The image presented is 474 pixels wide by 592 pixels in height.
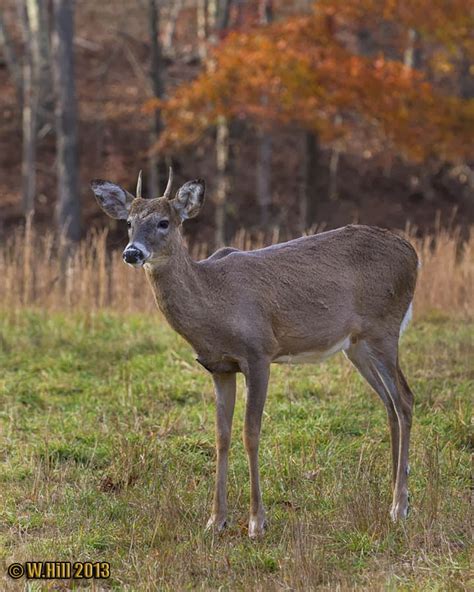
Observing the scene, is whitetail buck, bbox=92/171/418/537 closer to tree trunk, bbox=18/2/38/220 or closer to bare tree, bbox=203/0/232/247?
bare tree, bbox=203/0/232/247

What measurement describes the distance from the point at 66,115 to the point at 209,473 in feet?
41.0

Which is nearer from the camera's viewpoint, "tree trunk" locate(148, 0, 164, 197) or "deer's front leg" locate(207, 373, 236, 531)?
"deer's front leg" locate(207, 373, 236, 531)

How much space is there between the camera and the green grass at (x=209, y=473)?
5.21 metres

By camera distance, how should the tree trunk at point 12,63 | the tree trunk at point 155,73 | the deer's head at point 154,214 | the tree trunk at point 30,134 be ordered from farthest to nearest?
the tree trunk at point 12,63, the tree trunk at point 30,134, the tree trunk at point 155,73, the deer's head at point 154,214

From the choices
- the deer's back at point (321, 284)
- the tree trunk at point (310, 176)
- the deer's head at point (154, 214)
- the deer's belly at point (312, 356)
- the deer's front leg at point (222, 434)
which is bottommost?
the tree trunk at point (310, 176)

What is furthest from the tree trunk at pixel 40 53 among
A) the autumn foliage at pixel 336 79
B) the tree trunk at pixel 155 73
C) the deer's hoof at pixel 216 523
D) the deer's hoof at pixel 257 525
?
the deer's hoof at pixel 257 525

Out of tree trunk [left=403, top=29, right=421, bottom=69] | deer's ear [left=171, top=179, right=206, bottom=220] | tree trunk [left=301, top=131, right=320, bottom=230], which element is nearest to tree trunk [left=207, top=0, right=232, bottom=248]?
tree trunk [left=301, top=131, right=320, bottom=230]

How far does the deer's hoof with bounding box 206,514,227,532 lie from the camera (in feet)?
19.1

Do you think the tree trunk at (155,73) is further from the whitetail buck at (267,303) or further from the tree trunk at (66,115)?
the whitetail buck at (267,303)

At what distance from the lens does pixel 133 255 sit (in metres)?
5.54

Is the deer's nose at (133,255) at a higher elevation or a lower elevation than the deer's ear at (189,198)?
lower

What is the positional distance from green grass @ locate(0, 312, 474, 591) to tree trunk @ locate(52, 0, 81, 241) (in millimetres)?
8597

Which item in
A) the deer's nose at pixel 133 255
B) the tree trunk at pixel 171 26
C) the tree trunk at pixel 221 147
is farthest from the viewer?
the tree trunk at pixel 171 26

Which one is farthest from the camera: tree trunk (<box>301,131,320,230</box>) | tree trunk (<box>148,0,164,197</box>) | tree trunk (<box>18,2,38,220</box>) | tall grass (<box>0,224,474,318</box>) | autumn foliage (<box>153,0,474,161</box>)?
tree trunk (<box>18,2,38,220</box>)
